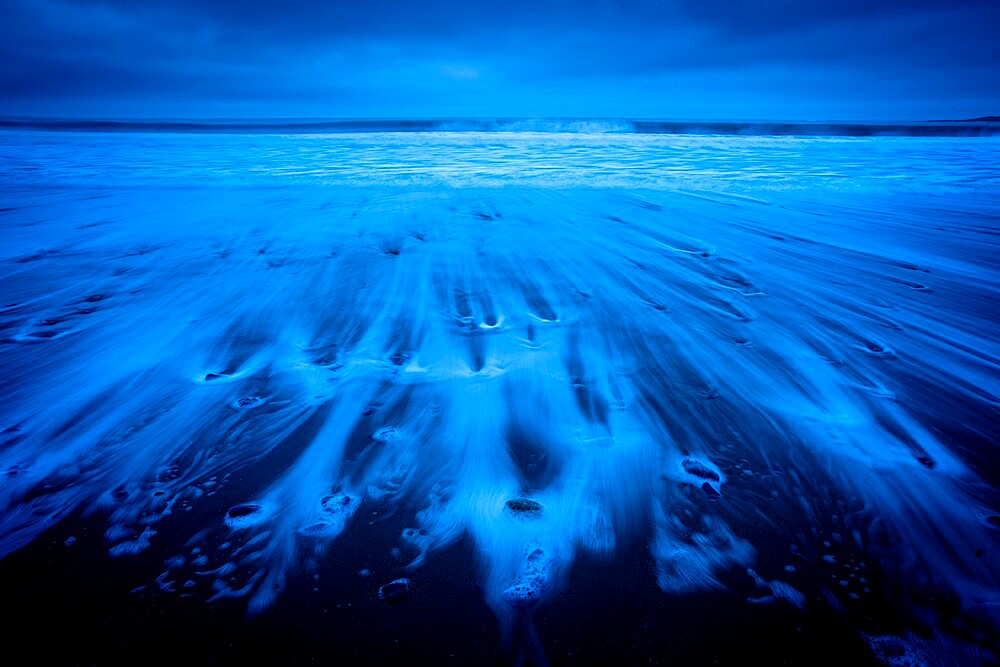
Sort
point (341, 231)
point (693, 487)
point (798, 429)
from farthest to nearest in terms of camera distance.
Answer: point (341, 231) → point (798, 429) → point (693, 487)

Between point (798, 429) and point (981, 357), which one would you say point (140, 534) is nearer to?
point (798, 429)

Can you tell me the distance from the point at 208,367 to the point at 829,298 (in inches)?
92.3

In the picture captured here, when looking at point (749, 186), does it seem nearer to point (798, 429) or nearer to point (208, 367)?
point (798, 429)

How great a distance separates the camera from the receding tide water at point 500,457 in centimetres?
71

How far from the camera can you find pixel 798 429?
113cm

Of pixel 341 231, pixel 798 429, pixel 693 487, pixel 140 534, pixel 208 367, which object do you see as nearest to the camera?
pixel 140 534

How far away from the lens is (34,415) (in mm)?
1166

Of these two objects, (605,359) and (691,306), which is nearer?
(605,359)

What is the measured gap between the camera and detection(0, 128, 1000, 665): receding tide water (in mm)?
713

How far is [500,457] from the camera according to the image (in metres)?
1.07

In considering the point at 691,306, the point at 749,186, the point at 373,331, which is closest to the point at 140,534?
the point at 373,331

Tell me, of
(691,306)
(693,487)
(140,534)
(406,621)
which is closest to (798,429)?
(693,487)

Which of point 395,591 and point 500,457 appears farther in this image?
point 500,457

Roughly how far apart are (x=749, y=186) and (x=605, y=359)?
416 centimetres
